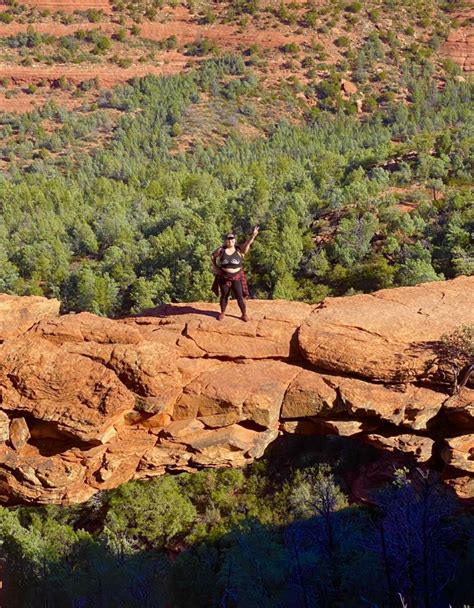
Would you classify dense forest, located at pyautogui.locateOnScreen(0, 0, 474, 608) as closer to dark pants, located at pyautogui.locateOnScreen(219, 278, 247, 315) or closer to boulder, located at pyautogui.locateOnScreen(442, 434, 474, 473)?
boulder, located at pyautogui.locateOnScreen(442, 434, 474, 473)

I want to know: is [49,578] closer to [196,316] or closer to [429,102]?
[196,316]

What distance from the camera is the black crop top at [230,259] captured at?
431 inches

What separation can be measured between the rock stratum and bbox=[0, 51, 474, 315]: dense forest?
12002mm

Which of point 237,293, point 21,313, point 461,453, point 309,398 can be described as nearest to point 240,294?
point 237,293

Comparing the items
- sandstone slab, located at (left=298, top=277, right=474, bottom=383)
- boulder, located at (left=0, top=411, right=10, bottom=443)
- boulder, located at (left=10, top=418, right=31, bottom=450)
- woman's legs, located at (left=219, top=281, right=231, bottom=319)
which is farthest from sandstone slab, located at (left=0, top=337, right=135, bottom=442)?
sandstone slab, located at (left=298, top=277, right=474, bottom=383)

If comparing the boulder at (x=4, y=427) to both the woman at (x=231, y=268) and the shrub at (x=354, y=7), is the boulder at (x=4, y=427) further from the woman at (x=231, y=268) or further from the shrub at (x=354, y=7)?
the shrub at (x=354, y=7)

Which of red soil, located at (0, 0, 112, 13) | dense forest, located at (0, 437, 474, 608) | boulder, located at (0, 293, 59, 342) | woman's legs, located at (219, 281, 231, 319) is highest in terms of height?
red soil, located at (0, 0, 112, 13)

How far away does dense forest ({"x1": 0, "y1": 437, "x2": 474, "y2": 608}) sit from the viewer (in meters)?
11.3

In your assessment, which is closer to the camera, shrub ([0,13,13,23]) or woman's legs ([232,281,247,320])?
woman's legs ([232,281,247,320])

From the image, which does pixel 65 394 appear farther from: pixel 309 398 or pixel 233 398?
pixel 309 398

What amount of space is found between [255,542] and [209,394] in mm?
6543

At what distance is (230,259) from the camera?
10969mm

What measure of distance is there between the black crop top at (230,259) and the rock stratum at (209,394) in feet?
3.89

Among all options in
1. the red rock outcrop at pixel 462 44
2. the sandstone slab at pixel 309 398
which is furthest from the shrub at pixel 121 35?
the sandstone slab at pixel 309 398
